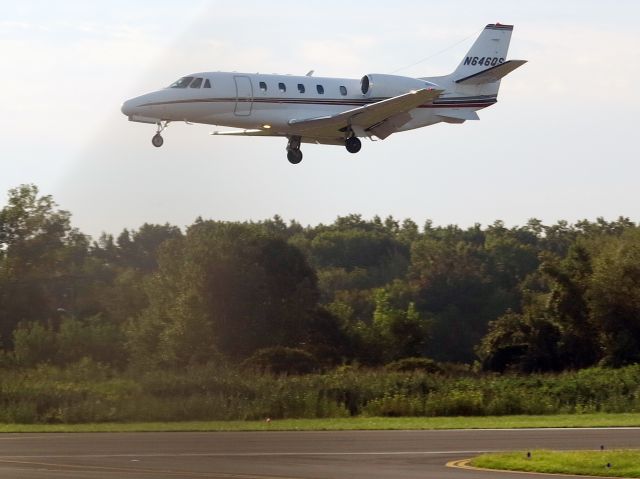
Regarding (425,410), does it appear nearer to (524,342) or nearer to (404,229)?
(524,342)

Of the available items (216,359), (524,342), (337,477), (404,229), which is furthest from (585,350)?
(404,229)

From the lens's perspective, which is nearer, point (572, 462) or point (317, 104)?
point (572, 462)

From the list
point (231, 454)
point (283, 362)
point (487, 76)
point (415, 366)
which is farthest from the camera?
point (283, 362)

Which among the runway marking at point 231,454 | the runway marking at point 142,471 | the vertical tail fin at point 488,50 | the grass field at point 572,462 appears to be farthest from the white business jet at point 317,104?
the grass field at point 572,462

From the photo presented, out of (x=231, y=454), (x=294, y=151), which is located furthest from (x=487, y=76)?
(x=231, y=454)

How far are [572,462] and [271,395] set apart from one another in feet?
60.2

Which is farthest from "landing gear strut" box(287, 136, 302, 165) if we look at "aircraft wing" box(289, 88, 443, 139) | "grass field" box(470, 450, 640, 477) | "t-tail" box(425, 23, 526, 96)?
"grass field" box(470, 450, 640, 477)

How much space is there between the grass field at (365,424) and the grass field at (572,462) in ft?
33.1

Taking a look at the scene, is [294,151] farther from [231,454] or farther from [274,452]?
[231,454]

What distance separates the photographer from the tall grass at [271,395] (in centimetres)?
3941

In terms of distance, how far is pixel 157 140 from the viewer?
3909cm

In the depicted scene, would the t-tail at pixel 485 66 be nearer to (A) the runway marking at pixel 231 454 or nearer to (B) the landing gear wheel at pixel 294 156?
(B) the landing gear wheel at pixel 294 156

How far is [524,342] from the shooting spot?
62.1 metres

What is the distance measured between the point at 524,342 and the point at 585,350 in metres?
3.27
